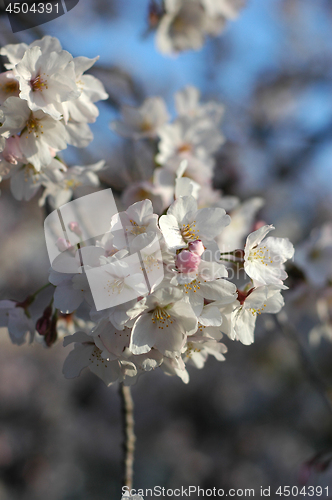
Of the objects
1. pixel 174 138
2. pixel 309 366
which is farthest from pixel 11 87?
pixel 309 366

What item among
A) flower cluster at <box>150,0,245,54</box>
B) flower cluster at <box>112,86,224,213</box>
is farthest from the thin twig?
flower cluster at <box>150,0,245,54</box>

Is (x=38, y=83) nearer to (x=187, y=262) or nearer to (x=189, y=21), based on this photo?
(x=187, y=262)

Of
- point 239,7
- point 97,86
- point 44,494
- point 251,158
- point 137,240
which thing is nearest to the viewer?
point 137,240

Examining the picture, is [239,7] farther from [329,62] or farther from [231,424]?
[231,424]

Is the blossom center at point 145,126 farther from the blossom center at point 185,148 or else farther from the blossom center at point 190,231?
the blossom center at point 190,231

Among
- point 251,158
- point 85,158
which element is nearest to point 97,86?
point 85,158

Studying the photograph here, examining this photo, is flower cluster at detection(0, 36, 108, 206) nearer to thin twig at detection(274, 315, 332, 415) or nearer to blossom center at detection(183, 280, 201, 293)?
blossom center at detection(183, 280, 201, 293)
